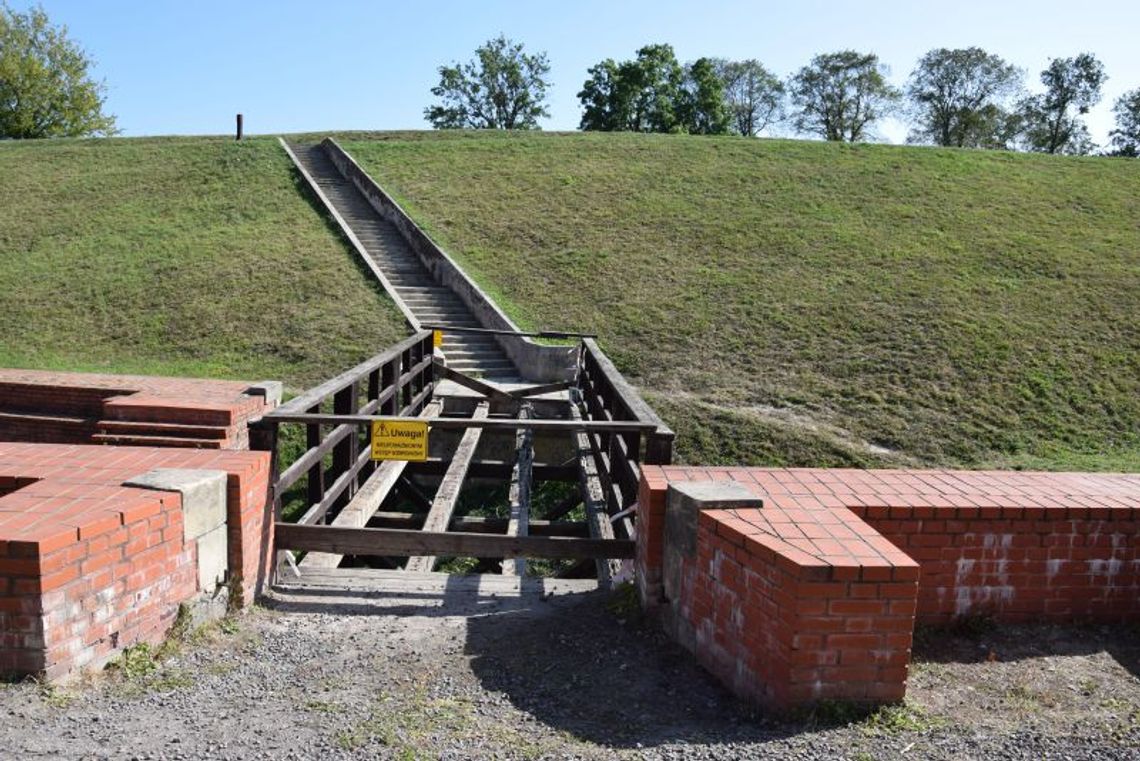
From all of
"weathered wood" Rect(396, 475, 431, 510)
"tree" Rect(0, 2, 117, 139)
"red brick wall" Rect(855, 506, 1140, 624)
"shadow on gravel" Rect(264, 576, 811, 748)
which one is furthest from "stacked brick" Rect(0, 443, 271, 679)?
"tree" Rect(0, 2, 117, 139)

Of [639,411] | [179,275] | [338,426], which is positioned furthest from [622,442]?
[179,275]

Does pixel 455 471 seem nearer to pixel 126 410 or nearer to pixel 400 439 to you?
pixel 126 410

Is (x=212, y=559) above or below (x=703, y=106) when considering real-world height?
below

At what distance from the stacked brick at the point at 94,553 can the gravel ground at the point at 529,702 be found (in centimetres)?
15

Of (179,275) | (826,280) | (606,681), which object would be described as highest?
(826,280)

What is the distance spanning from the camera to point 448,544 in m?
4.45

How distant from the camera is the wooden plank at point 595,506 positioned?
5.11 meters

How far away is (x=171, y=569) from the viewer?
11.0 ft

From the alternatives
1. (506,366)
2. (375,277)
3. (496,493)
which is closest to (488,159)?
(375,277)

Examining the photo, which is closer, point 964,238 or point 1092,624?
point 1092,624

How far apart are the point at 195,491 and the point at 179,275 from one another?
13866mm

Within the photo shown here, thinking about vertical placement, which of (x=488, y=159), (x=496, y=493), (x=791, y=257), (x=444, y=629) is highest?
(x=488, y=159)

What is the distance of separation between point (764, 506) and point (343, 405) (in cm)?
385

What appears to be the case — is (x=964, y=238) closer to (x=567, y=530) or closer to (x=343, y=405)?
(x=567, y=530)
